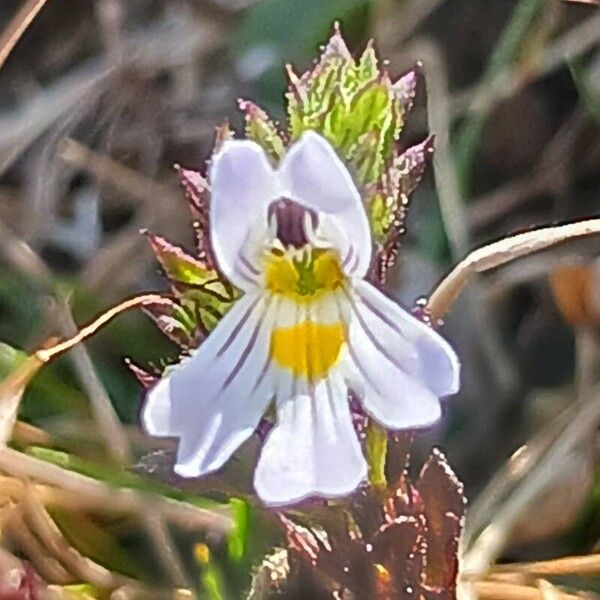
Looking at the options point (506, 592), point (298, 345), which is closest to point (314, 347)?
point (298, 345)

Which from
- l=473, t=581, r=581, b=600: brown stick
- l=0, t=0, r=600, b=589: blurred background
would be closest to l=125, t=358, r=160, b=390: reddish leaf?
l=0, t=0, r=600, b=589: blurred background

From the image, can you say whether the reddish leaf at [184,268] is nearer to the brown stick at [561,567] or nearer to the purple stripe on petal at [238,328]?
the purple stripe on petal at [238,328]

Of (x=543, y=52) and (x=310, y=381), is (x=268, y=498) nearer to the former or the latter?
(x=310, y=381)

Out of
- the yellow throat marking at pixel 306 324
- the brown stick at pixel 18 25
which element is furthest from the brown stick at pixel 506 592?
the brown stick at pixel 18 25

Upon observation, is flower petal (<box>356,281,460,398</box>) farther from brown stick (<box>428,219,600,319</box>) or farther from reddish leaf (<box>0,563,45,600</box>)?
reddish leaf (<box>0,563,45,600</box>)

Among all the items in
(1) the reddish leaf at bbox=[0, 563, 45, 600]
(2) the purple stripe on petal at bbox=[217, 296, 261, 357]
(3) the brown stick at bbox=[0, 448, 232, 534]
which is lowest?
(1) the reddish leaf at bbox=[0, 563, 45, 600]

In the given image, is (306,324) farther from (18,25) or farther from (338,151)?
(18,25)

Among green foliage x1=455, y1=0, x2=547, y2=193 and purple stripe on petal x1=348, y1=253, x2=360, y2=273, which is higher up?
green foliage x1=455, y1=0, x2=547, y2=193

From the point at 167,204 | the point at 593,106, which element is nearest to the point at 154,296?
the point at 167,204
